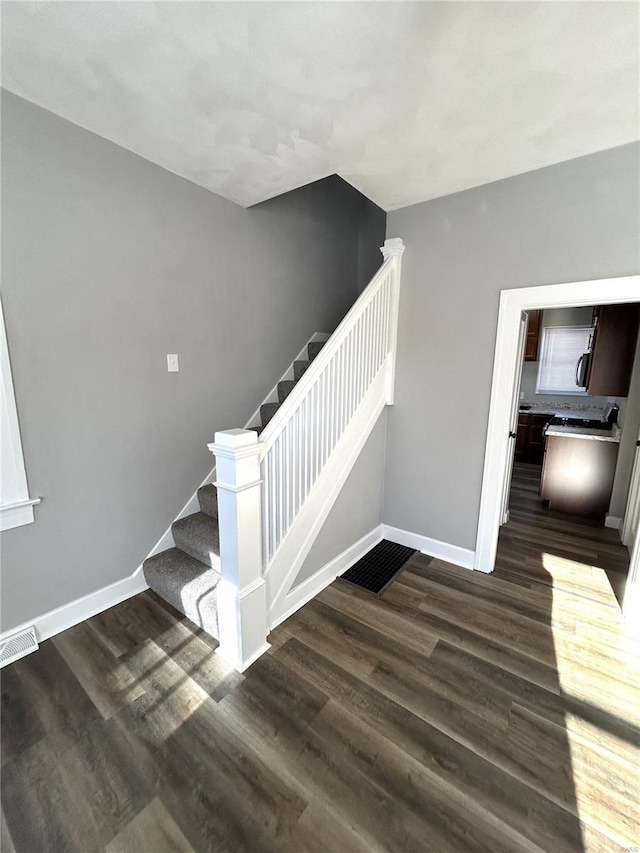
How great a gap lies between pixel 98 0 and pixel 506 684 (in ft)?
10.3

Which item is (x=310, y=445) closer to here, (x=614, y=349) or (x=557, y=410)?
(x=614, y=349)

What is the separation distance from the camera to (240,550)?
1624 mm

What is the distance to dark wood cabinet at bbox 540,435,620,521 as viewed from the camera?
10.9ft

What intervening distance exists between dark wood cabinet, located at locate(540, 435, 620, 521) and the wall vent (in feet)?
14.7

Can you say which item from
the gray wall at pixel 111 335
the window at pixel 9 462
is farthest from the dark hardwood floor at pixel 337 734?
the window at pixel 9 462

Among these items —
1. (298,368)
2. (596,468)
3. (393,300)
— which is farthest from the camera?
(596,468)

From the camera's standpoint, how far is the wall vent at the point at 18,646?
170cm

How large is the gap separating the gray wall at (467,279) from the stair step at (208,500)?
57.3 inches

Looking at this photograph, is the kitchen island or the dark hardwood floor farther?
the kitchen island

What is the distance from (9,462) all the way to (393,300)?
2.62 m

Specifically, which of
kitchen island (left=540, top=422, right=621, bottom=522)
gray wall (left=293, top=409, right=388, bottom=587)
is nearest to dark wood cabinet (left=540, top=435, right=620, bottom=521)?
kitchen island (left=540, top=422, right=621, bottom=522)

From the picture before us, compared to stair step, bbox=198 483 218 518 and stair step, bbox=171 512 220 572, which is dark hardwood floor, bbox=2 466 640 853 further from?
stair step, bbox=198 483 218 518

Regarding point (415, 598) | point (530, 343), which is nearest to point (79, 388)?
point (415, 598)

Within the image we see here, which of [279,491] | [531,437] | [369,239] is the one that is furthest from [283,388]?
[531,437]
